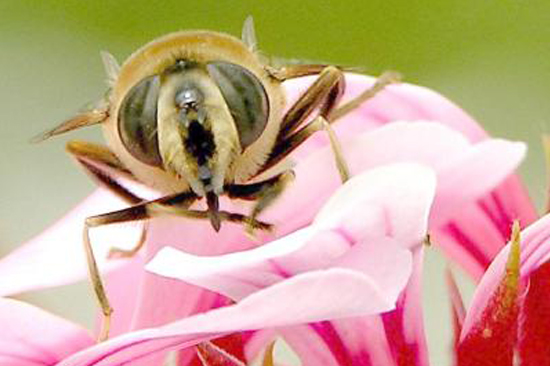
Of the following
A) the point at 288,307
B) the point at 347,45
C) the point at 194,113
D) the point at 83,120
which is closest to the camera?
the point at 288,307

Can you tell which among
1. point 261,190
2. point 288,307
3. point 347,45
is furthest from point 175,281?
point 347,45

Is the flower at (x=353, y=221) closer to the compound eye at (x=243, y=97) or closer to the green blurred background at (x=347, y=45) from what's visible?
the compound eye at (x=243, y=97)

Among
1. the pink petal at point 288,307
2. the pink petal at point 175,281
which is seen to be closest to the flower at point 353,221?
the pink petal at point 175,281

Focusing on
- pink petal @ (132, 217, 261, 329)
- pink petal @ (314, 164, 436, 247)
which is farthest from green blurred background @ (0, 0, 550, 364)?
pink petal @ (314, 164, 436, 247)

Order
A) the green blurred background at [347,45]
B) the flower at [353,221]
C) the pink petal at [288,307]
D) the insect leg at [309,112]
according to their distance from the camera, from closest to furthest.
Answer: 1. the pink petal at [288,307]
2. the flower at [353,221]
3. the insect leg at [309,112]
4. the green blurred background at [347,45]

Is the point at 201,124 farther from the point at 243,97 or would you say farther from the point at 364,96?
the point at 364,96

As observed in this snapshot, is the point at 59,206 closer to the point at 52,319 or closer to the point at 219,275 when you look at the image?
the point at 52,319
